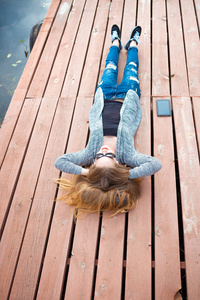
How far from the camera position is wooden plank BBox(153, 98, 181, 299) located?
1.36 meters

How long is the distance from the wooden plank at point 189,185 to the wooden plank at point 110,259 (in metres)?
0.41

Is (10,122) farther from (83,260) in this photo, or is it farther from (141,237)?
(141,237)

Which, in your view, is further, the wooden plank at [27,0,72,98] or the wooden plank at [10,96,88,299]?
the wooden plank at [27,0,72,98]

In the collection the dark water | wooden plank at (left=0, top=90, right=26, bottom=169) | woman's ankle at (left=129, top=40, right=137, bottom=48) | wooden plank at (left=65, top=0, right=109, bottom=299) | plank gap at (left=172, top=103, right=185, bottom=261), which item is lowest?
wooden plank at (left=65, top=0, right=109, bottom=299)

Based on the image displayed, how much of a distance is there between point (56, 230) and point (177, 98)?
59.9 inches

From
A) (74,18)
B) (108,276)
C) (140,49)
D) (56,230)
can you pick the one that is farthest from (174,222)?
(74,18)

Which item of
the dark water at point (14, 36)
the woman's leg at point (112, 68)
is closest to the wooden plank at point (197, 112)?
the woman's leg at point (112, 68)

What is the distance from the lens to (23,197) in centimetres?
176

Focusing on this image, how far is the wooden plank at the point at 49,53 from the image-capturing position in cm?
240

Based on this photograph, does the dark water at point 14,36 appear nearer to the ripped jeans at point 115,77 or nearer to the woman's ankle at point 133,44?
the ripped jeans at point 115,77

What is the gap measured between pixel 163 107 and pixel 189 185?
2.45 ft

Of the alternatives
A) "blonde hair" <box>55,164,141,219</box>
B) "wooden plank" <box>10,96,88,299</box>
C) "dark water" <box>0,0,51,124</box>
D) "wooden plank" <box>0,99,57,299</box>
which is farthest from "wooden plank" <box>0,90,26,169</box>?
"blonde hair" <box>55,164,141,219</box>

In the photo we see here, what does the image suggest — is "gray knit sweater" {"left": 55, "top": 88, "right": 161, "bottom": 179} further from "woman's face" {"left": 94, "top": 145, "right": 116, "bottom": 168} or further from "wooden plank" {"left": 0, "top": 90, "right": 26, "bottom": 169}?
"wooden plank" {"left": 0, "top": 90, "right": 26, "bottom": 169}

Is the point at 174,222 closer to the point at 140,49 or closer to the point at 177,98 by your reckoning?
the point at 177,98
